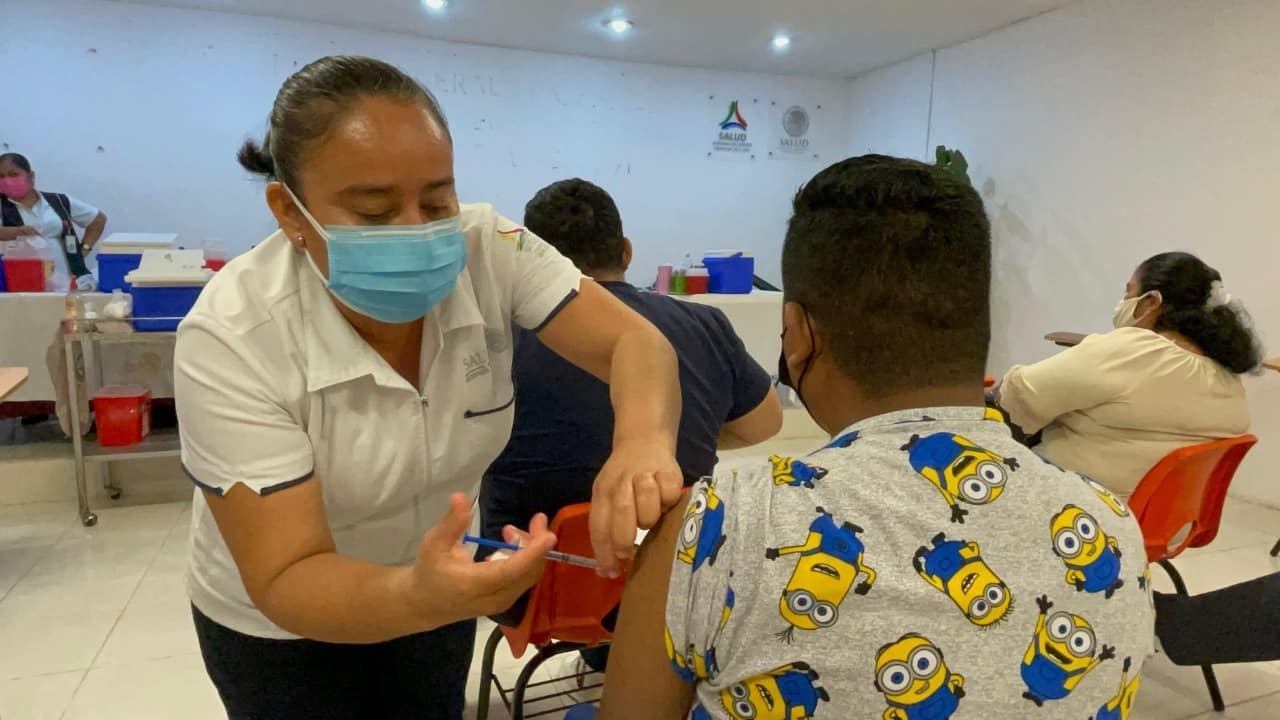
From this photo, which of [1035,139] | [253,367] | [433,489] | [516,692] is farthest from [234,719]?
[1035,139]

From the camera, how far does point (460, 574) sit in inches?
28.3

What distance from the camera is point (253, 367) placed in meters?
0.90

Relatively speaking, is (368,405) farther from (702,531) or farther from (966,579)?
(966,579)

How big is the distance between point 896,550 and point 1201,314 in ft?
6.73

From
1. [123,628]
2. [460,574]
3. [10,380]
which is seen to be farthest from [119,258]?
[460,574]

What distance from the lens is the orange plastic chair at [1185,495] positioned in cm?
188

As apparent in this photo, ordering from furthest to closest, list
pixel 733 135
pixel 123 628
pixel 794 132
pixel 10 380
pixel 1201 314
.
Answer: pixel 794 132, pixel 733 135, pixel 10 380, pixel 123 628, pixel 1201 314

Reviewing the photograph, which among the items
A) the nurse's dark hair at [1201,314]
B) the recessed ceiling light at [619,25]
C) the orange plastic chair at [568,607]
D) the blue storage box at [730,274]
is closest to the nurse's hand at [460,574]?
the orange plastic chair at [568,607]

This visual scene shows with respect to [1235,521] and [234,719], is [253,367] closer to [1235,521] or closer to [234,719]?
[234,719]

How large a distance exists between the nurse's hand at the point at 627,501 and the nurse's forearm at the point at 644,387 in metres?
0.08

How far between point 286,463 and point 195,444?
4.5 inches

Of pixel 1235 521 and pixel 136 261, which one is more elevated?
pixel 136 261

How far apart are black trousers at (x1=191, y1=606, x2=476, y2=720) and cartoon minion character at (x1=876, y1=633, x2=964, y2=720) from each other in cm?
80

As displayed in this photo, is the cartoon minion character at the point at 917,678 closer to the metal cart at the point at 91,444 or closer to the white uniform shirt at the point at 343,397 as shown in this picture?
the white uniform shirt at the point at 343,397
